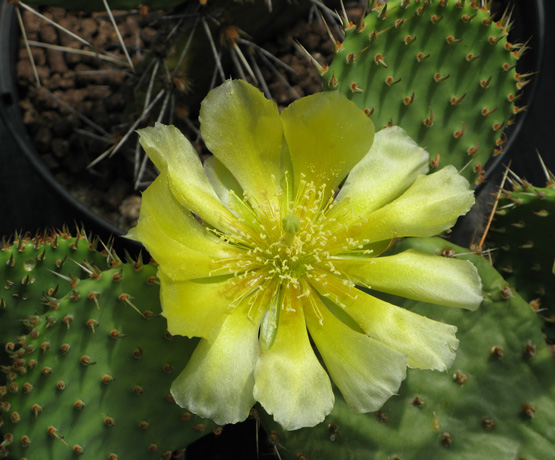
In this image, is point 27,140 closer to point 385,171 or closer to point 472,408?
point 385,171

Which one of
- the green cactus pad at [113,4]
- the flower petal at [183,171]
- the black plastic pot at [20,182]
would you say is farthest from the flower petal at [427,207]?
the black plastic pot at [20,182]

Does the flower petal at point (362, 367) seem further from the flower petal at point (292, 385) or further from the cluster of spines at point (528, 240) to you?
the cluster of spines at point (528, 240)

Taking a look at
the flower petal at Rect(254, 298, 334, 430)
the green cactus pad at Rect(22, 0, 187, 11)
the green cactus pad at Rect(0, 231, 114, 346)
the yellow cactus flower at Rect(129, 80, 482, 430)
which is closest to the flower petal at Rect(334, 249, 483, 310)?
the yellow cactus flower at Rect(129, 80, 482, 430)

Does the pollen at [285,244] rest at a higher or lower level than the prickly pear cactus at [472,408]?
higher

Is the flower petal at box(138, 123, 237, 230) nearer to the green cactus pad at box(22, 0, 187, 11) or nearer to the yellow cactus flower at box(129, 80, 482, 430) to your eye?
the yellow cactus flower at box(129, 80, 482, 430)

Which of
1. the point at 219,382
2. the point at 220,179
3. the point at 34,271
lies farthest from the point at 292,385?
the point at 34,271
